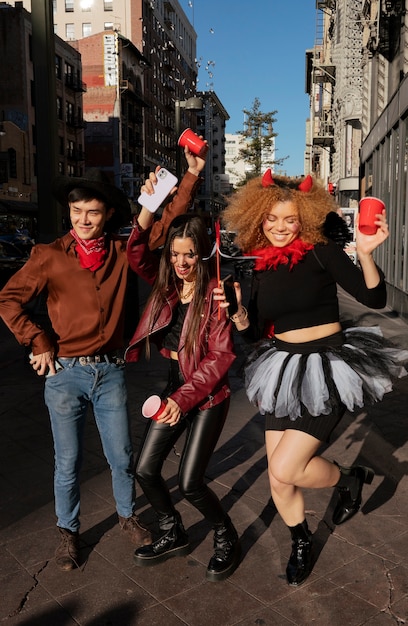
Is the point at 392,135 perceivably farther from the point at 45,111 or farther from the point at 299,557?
the point at 299,557

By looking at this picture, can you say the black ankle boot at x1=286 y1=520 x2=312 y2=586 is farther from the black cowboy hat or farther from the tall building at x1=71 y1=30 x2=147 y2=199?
the tall building at x1=71 y1=30 x2=147 y2=199

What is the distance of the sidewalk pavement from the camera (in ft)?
9.35

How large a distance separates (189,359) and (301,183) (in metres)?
1.09

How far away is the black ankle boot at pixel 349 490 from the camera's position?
3402 millimetres

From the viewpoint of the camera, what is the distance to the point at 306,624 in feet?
9.02

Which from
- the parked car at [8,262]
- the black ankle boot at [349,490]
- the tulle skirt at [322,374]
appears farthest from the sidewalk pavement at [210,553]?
the parked car at [8,262]

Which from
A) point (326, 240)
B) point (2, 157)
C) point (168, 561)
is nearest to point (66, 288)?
point (326, 240)

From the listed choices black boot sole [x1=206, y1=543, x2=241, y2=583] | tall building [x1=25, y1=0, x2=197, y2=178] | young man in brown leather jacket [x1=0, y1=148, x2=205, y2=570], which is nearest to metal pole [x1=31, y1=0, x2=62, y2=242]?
young man in brown leather jacket [x1=0, y1=148, x2=205, y2=570]

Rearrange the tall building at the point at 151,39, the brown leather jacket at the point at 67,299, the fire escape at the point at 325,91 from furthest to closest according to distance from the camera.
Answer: the tall building at the point at 151,39
the fire escape at the point at 325,91
the brown leather jacket at the point at 67,299

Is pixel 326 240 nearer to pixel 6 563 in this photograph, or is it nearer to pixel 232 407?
pixel 6 563

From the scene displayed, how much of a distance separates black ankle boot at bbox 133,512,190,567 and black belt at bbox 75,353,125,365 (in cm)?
91

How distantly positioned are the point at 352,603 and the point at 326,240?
5.89 feet

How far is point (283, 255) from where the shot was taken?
308cm

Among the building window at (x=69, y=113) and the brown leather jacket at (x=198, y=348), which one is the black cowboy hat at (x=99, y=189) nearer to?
the brown leather jacket at (x=198, y=348)
